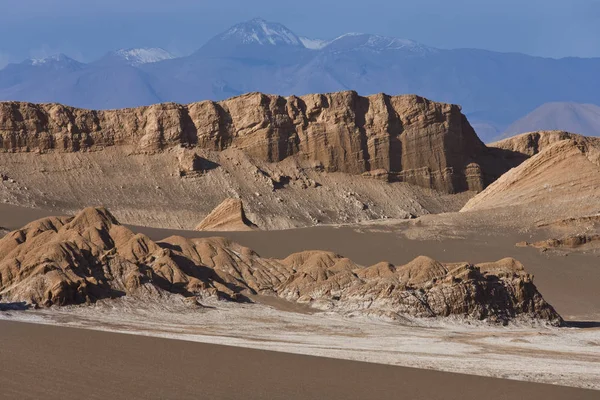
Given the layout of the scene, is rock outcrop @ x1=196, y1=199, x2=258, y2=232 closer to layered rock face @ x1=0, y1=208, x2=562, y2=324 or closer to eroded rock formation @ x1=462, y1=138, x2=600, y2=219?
eroded rock formation @ x1=462, y1=138, x2=600, y2=219

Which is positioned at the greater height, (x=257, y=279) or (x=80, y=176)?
(x=80, y=176)

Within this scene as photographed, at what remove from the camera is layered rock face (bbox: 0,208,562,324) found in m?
31.0

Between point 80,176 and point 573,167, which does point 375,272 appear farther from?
point 80,176

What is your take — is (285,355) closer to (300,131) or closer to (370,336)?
(370,336)

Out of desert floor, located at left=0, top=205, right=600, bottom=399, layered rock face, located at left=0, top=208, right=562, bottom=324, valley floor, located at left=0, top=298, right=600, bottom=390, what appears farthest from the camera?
layered rock face, located at left=0, top=208, right=562, bottom=324

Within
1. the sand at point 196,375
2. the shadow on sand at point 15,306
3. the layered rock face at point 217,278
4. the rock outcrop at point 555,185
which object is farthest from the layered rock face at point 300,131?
the sand at point 196,375

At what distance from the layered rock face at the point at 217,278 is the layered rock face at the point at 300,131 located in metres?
43.5

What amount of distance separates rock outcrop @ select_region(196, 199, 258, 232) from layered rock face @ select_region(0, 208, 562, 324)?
2128 centimetres

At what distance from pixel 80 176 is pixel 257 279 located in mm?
43289

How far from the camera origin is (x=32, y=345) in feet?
63.4

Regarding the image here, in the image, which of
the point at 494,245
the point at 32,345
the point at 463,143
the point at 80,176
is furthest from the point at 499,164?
the point at 32,345

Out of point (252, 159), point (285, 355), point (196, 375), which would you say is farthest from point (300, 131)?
point (196, 375)

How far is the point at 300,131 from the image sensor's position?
8975cm

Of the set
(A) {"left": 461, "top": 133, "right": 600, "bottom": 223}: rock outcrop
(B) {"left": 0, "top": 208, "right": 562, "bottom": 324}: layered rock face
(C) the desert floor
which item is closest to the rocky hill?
(A) {"left": 461, "top": 133, "right": 600, "bottom": 223}: rock outcrop
